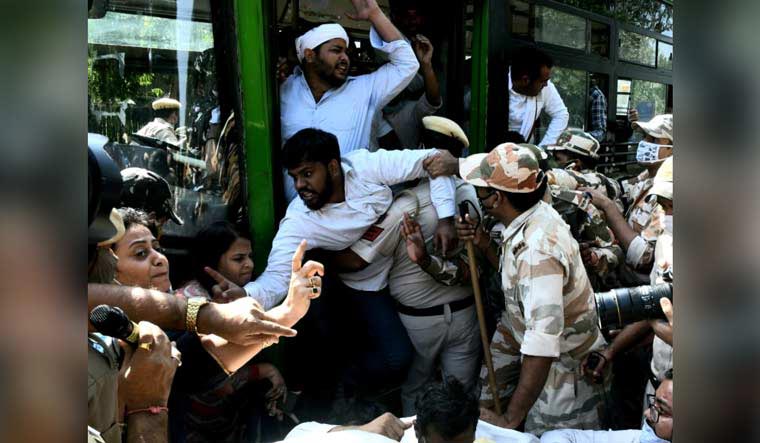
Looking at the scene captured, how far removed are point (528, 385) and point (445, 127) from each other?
4.62ft

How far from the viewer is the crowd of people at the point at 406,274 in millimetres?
2877

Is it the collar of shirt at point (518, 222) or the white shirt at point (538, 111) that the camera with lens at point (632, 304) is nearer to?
the collar of shirt at point (518, 222)

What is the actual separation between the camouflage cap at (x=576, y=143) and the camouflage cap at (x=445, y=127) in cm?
109

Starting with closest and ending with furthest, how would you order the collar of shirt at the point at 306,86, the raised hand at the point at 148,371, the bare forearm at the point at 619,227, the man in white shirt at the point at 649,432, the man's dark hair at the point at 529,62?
1. the raised hand at the point at 148,371
2. the man in white shirt at the point at 649,432
3. the collar of shirt at the point at 306,86
4. the bare forearm at the point at 619,227
5. the man's dark hair at the point at 529,62

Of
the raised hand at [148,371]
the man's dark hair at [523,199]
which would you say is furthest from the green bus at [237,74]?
the raised hand at [148,371]

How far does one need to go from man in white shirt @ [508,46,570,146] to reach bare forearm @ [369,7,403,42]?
31.8 inches

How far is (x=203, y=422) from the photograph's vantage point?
Answer: 130 inches

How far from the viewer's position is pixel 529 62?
4.34 m

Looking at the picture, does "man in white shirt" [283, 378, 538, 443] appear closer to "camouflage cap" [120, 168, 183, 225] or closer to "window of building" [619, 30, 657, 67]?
"camouflage cap" [120, 168, 183, 225]

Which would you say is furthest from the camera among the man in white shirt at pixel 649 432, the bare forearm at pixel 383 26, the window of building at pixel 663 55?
the window of building at pixel 663 55

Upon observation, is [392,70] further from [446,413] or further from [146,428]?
[146,428]

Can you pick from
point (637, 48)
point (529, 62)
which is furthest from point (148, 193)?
point (637, 48)
